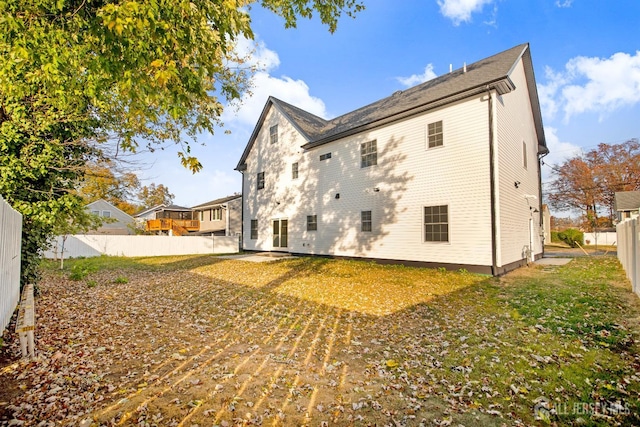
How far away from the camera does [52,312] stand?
21.6ft

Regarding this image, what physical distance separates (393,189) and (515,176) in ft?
17.2

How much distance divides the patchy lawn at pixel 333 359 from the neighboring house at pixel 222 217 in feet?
74.6

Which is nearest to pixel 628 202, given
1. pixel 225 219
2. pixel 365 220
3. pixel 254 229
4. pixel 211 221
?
pixel 365 220

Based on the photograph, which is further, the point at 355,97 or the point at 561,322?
the point at 355,97

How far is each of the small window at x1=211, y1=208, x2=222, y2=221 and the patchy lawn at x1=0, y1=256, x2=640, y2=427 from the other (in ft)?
81.7

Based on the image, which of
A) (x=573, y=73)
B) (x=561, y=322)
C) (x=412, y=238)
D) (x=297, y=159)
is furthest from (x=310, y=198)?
(x=573, y=73)

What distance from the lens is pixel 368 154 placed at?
14773 millimetres

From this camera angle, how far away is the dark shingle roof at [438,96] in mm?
11086

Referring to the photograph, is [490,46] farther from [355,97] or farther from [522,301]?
[522,301]

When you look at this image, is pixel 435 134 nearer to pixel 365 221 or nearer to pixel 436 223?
pixel 436 223

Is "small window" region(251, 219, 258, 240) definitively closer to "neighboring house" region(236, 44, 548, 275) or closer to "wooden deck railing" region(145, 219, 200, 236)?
"neighboring house" region(236, 44, 548, 275)

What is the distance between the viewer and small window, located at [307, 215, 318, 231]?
57.1 ft

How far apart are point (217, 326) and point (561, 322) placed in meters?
6.90

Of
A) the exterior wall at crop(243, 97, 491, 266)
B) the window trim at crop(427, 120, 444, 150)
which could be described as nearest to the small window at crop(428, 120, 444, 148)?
the window trim at crop(427, 120, 444, 150)
